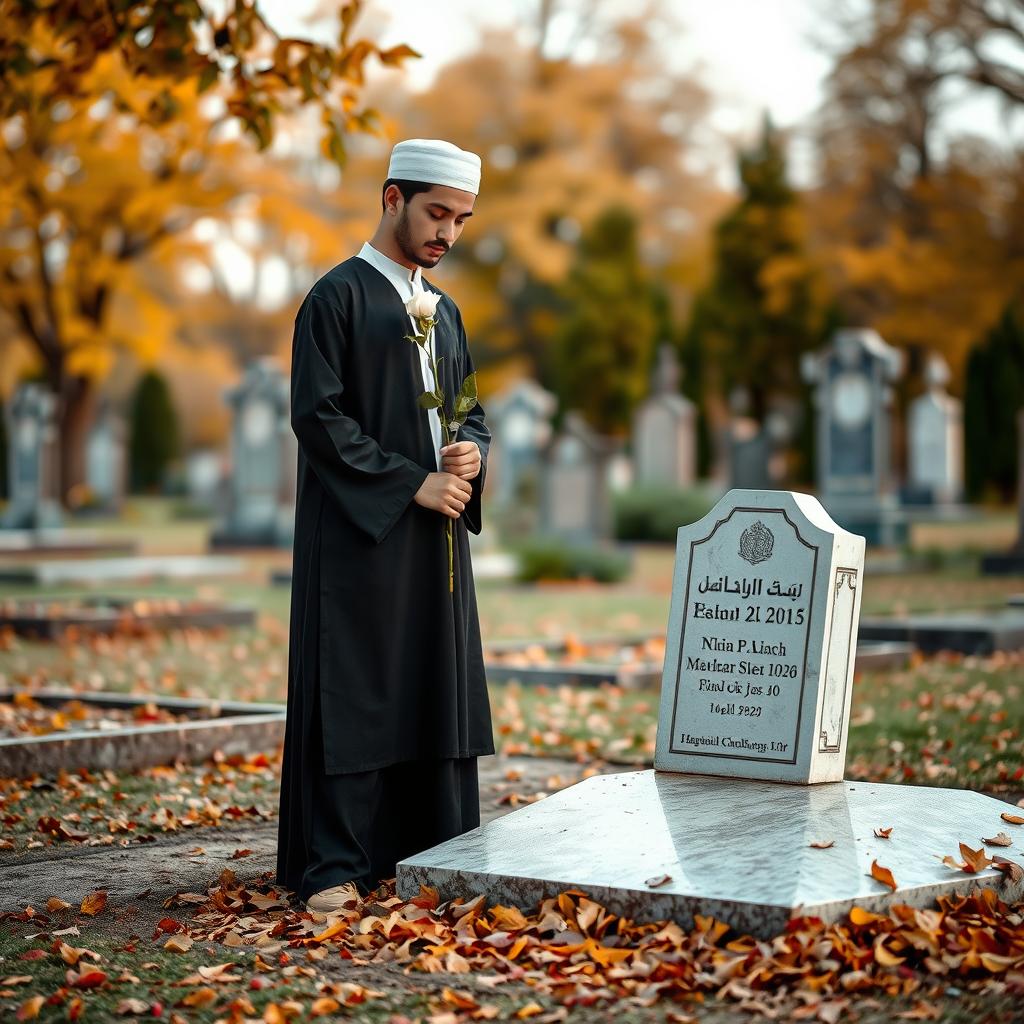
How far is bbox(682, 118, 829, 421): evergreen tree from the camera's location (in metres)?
37.7

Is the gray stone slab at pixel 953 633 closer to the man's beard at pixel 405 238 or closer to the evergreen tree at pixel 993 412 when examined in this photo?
the man's beard at pixel 405 238

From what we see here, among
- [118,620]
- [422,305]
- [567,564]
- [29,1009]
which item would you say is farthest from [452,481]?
[567,564]

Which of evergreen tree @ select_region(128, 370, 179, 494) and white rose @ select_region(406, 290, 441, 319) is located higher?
evergreen tree @ select_region(128, 370, 179, 494)

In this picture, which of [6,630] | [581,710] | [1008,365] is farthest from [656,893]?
[1008,365]

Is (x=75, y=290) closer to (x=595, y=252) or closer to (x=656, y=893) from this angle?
(x=595, y=252)

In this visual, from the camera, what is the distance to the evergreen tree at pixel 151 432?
4753 cm

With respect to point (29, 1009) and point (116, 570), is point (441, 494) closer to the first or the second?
point (29, 1009)

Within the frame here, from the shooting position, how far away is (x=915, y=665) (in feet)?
33.3

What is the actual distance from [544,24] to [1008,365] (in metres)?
17.4

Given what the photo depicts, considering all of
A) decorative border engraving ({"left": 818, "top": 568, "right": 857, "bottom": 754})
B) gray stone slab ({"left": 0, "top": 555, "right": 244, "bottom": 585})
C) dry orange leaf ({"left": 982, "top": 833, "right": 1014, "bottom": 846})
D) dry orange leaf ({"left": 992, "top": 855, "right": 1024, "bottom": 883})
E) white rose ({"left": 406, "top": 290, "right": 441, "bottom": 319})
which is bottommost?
gray stone slab ({"left": 0, "top": 555, "right": 244, "bottom": 585})

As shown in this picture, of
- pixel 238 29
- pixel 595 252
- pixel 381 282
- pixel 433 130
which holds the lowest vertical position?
pixel 381 282

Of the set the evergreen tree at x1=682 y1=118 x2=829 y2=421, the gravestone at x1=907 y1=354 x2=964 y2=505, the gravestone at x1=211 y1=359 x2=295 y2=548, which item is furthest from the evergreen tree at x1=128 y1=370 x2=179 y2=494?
the gravestone at x1=907 y1=354 x2=964 y2=505

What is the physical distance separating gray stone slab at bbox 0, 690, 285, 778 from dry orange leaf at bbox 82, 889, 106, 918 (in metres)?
2.06

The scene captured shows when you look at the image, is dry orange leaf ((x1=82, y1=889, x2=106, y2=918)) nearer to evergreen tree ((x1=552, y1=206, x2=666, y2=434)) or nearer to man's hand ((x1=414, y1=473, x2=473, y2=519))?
man's hand ((x1=414, y1=473, x2=473, y2=519))
